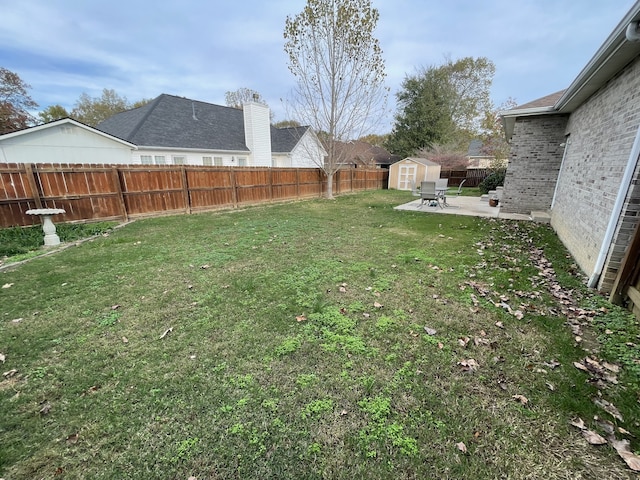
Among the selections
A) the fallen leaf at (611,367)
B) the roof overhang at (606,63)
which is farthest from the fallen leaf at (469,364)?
the roof overhang at (606,63)

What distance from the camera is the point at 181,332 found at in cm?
291

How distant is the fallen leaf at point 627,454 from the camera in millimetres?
1561

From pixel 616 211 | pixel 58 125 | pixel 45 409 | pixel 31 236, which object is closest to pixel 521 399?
pixel 616 211

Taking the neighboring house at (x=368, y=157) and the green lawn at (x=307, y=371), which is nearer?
the green lawn at (x=307, y=371)

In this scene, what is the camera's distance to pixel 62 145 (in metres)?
12.1

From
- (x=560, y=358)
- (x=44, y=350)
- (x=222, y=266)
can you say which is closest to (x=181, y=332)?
(x=44, y=350)

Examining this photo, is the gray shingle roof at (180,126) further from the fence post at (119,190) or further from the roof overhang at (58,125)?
the fence post at (119,190)

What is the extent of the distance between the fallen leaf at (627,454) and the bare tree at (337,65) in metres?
14.3

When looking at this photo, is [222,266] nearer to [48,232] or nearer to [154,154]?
[48,232]

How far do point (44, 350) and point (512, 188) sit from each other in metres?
12.2

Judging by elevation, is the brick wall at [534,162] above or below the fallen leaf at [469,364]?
above

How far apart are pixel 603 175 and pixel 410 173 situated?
1653cm

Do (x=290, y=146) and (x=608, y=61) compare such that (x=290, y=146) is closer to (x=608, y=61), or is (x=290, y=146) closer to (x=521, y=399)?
(x=608, y=61)

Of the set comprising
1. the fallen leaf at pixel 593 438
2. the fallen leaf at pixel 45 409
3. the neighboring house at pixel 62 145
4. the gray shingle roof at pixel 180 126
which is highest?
the gray shingle roof at pixel 180 126
